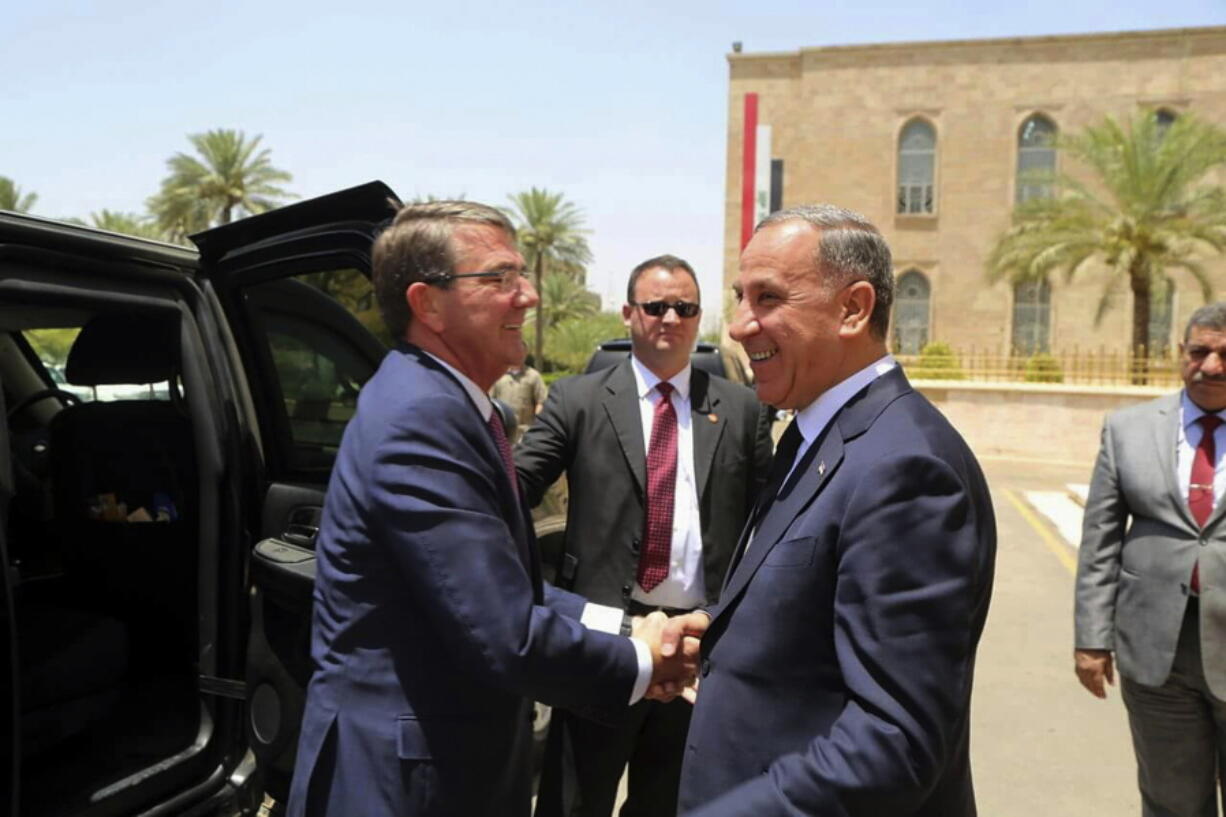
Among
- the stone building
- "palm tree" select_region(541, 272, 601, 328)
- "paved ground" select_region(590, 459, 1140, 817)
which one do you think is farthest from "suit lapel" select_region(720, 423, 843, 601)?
"palm tree" select_region(541, 272, 601, 328)

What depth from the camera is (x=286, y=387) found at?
3.53 meters

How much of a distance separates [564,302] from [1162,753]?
61292 millimetres

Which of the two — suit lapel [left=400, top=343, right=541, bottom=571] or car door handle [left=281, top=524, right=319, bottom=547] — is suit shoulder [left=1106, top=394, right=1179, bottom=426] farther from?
car door handle [left=281, top=524, right=319, bottom=547]

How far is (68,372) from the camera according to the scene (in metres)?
3.54

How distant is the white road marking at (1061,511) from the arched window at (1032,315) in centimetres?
2495

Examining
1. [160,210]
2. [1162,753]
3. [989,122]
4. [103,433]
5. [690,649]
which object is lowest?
[1162,753]

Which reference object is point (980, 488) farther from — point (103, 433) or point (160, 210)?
point (160, 210)

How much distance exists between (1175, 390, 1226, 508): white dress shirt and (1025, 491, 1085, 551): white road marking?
748 centimetres

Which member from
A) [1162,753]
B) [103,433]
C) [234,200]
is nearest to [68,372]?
[103,433]

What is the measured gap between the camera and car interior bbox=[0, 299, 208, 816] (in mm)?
3049

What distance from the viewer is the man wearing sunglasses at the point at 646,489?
10.2ft

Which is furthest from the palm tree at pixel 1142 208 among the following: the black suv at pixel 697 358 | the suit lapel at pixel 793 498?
the suit lapel at pixel 793 498

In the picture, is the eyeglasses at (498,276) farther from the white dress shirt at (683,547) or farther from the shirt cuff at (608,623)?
the white dress shirt at (683,547)

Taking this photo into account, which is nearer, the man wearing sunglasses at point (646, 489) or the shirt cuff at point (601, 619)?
the shirt cuff at point (601, 619)
